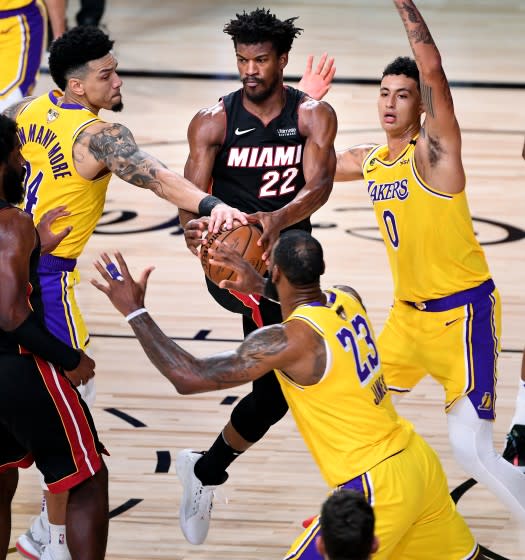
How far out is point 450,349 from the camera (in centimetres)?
523

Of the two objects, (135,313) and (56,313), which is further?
(56,313)

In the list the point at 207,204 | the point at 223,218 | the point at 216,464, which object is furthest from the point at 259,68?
the point at 216,464

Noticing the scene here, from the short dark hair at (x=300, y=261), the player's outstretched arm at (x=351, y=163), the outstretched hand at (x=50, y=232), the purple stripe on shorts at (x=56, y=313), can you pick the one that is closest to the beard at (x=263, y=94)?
the player's outstretched arm at (x=351, y=163)

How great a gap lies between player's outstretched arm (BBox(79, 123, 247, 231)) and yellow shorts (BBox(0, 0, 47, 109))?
314 cm

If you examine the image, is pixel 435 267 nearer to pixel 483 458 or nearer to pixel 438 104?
pixel 438 104

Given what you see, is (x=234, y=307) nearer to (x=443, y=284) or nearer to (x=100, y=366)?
(x=443, y=284)

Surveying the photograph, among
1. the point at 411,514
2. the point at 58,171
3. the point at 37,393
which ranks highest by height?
the point at 58,171

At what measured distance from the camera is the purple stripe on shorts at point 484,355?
16.8ft

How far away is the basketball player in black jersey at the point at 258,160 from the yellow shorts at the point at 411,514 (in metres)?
1.32

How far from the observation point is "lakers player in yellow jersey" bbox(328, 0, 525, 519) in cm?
508

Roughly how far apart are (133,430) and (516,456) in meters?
2.00

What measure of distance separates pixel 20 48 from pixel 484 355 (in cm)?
466

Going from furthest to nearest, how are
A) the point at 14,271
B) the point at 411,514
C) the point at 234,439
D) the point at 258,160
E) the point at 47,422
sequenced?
the point at 258,160
the point at 234,439
the point at 47,422
the point at 14,271
the point at 411,514

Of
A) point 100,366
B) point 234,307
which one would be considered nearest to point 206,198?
point 234,307
